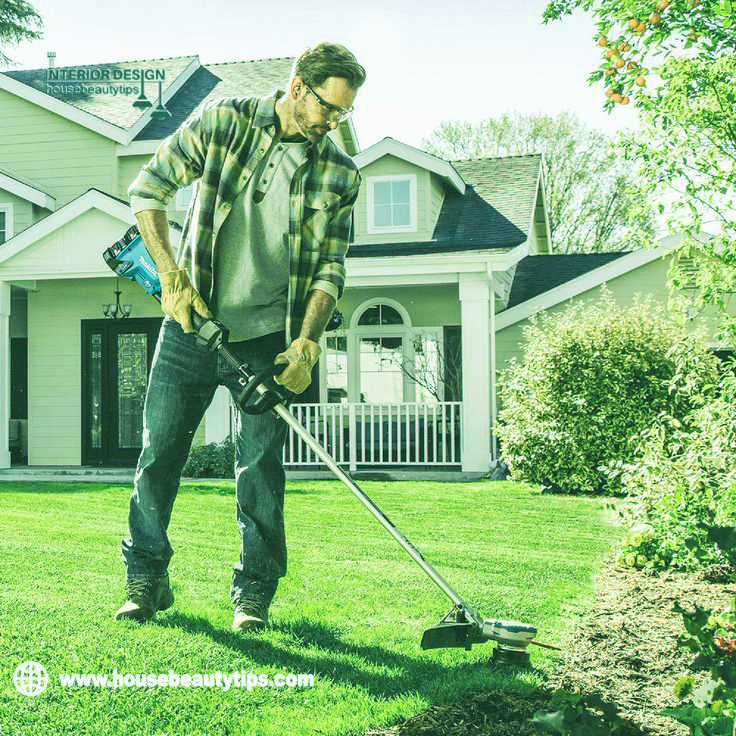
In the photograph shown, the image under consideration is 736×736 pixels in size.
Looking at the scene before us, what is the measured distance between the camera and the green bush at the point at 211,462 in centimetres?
1153

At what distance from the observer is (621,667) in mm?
3080

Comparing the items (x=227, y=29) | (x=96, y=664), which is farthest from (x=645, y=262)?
(x=96, y=664)

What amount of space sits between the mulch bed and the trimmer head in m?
0.14

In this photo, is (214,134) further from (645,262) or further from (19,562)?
(645,262)

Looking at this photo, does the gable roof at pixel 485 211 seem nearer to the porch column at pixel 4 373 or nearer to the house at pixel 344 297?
the house at pixel 344 297

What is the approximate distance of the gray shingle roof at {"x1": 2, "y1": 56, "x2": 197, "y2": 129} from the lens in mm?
15469

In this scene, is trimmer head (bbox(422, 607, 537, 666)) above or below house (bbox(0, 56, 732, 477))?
below

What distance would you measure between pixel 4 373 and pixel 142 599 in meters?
10.4

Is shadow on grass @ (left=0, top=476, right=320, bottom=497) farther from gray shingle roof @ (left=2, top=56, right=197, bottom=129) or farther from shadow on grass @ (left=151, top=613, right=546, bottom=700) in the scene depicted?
gray shingle roof @ (left=2, top=56, right=197, bottom=129)

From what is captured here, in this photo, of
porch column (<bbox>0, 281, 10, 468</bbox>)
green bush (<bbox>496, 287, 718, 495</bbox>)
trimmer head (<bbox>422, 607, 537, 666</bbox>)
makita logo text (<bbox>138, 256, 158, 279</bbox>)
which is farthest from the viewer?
porch column (<bbox>0, 281, 10, 468</bbox>)

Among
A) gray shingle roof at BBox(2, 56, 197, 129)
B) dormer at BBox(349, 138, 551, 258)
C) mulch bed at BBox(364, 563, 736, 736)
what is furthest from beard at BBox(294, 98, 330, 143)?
gray shingle roof at BBox(2, 56, 197, 129)

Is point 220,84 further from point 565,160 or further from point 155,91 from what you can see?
point 565,160

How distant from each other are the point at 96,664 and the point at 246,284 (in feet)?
4.83

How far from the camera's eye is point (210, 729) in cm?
245
